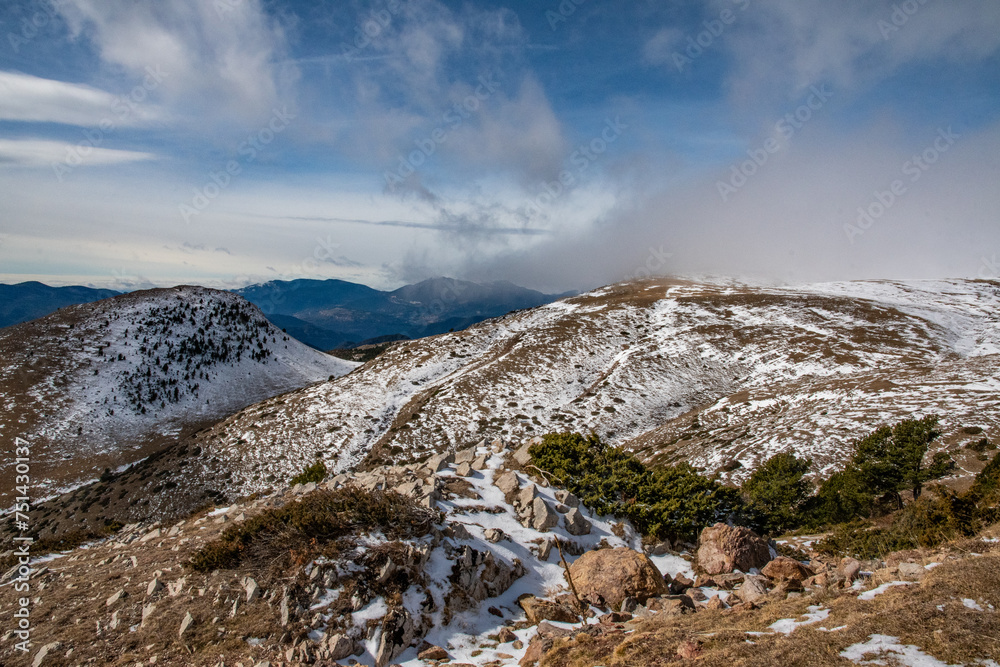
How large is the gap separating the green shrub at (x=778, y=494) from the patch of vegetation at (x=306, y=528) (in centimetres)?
1694

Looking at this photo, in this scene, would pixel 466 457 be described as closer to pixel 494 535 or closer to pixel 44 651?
pixel 494 535

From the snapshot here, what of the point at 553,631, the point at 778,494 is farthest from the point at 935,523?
the point at 553,631

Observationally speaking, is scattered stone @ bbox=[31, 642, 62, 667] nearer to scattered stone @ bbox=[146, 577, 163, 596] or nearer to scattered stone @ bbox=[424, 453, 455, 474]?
scattered stone @ bbox=[146, 577, 163, 596]

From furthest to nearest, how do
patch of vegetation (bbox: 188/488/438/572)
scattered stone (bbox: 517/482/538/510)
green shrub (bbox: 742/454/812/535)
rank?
green shrub (bbox: 742/454/812/535), scattered stone (bbox: 517/482/538/510), patch of vegetation (bbox: 188/488/438/572)

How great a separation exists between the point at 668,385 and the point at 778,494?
30.5m

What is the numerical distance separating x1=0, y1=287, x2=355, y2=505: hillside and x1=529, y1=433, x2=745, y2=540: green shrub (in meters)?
55.7

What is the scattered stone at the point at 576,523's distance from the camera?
656 inches

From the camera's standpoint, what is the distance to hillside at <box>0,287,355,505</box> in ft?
176

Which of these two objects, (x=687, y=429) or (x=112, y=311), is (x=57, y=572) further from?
(x=112, y=311)

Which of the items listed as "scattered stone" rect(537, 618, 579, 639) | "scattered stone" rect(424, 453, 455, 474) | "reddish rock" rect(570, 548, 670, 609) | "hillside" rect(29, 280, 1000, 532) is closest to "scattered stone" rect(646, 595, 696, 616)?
"reddish rock" rect(570, 548, 670, 609)

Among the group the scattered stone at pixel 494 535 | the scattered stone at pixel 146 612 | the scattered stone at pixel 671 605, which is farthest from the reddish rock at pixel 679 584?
the scattered stone at pixel 146 612

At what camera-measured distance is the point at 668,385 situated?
52.9m

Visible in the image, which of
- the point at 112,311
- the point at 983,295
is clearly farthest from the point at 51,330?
the point at 983,295

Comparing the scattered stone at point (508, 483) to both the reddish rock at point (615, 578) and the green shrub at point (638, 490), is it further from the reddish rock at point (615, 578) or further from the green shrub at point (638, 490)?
the reddish rock at point (615, 578)
